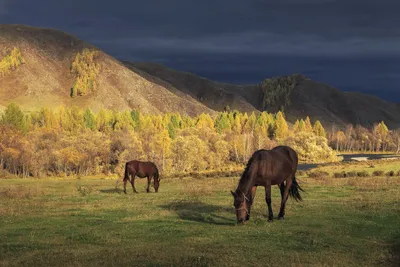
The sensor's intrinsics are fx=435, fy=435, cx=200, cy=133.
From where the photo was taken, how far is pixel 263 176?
63.9 ft

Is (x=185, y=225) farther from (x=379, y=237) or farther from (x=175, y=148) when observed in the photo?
(x=175, y=148)

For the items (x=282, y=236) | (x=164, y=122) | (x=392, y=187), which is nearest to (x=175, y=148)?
(x=164, y=122)

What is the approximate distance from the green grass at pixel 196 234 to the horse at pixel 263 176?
821 millimetres

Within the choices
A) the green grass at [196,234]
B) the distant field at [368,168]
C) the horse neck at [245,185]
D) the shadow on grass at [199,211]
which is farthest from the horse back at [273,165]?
the distant field at [368,168]

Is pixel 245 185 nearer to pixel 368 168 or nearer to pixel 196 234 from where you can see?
pixel 196 234

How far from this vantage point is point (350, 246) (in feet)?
47.9

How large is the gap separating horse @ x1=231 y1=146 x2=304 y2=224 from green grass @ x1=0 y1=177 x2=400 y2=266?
0.82 meters

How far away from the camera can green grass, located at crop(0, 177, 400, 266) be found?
12.9 meters

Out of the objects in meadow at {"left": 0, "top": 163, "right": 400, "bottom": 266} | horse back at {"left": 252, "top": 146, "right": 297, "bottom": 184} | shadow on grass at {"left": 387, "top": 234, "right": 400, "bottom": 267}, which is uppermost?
horse back at {"left": 252, "top": 146, "right": 297, "bottom": 184}

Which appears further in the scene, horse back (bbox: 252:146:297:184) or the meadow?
horse back (bbox: 252:146:297:184)

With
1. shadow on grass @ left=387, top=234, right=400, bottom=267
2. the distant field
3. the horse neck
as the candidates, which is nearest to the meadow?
shadow on grass @ left=387, top=234, right=400, bottom=267

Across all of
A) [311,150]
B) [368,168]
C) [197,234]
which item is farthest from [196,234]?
[311,150]

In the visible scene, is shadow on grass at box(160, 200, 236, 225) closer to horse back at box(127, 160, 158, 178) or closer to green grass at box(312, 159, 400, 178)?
horse back at box(127, 160, 158, 178)

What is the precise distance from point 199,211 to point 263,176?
17.4 ft
